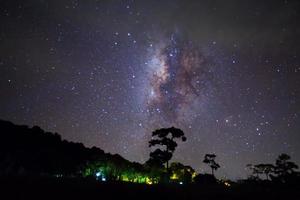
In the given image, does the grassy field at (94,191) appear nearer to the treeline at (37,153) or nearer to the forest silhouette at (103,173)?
the forest silhouette at (103,173)

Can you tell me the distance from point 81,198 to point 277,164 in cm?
5267

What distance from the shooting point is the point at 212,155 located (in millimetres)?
66375

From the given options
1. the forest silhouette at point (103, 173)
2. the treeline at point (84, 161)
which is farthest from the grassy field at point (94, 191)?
the treeline at point (84, 161)

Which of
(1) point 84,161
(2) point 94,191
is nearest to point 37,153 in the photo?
(1) point 84,161

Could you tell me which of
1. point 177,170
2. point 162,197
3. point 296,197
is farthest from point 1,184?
point 177,170

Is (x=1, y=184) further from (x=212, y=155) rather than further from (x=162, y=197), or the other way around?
(x=212, y=155)

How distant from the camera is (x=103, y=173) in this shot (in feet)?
187

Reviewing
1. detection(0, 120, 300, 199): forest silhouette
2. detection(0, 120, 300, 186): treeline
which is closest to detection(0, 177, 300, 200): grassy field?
detection(0, 120, 300, 199): forest silhouette

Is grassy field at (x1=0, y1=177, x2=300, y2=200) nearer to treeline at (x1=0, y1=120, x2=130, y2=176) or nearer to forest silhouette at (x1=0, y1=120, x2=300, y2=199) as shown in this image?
forest silhouette at (x1=0, y1=120, x2=300, y2=199)

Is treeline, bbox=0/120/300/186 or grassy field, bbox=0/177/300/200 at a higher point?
treeline, bbox=0/120/300/186

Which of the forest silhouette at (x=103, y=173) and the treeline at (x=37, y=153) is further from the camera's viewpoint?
the treeline at (x=37, y=153)

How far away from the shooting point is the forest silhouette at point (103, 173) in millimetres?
21422

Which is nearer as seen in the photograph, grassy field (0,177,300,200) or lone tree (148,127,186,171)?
grassy field (0,177,300,200)

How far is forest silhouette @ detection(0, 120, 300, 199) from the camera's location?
70.3 ft
